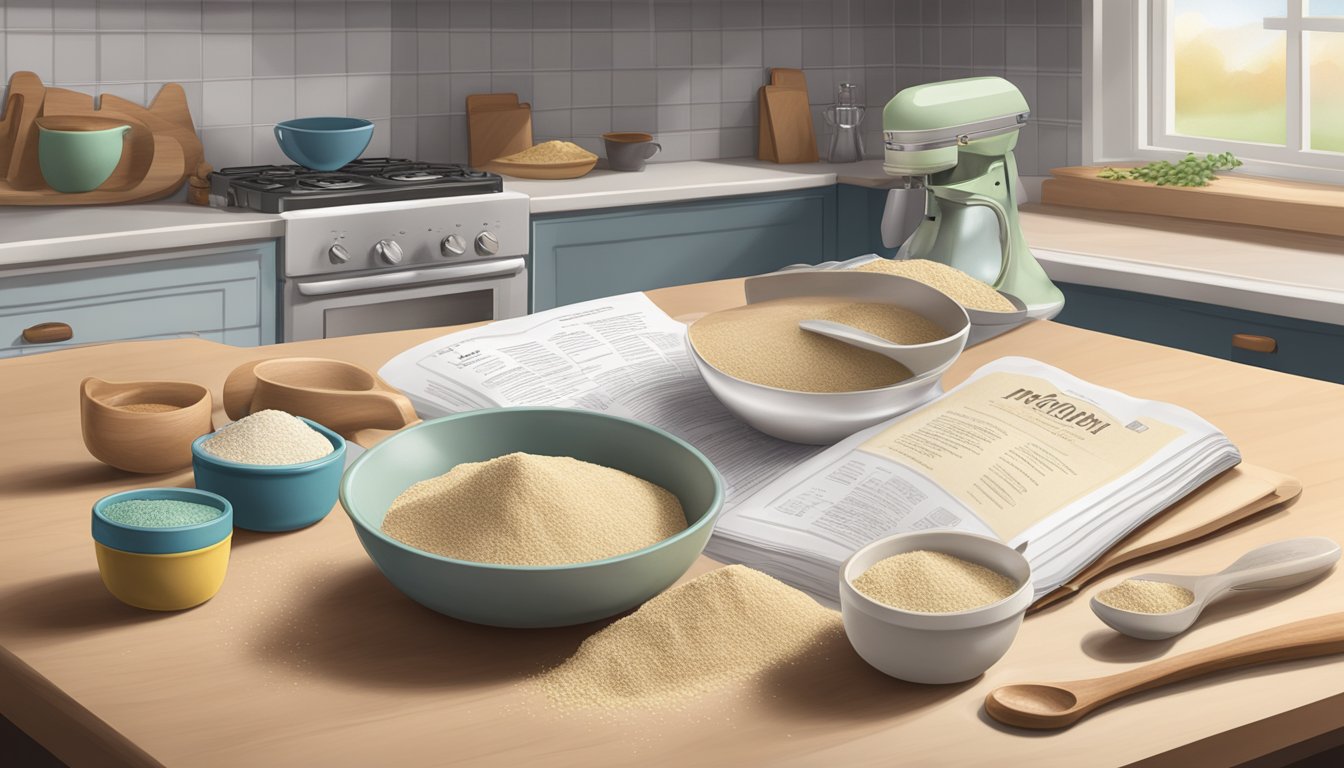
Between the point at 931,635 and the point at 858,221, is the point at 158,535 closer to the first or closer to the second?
the point at 931,635

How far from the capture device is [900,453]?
1064mm

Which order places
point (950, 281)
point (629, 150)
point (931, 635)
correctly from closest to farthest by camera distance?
point (931, 635), point (950, 281), point (629, 150)

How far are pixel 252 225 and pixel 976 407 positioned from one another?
197 centimetres

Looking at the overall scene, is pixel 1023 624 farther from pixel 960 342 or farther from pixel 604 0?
pixel 604 0

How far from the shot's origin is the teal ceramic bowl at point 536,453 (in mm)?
812

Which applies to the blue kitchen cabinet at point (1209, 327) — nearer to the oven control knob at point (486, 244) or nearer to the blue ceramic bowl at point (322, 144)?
the oven control knob at point (486, 244)

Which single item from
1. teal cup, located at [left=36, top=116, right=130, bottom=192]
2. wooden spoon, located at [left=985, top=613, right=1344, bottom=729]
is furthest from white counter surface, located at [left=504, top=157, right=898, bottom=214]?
wooden spoon, located at [left=985, top=613, right=1344, bottom=729]

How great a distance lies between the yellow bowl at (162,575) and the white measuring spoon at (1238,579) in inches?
22.7

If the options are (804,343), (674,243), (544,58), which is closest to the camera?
(804,343)

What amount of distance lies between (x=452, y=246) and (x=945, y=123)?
59.4 inches

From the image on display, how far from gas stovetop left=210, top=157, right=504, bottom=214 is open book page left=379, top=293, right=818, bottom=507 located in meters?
1.52

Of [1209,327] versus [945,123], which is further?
[1209,327]

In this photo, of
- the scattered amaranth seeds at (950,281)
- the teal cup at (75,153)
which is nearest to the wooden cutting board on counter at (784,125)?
the teal cup at (75,153)

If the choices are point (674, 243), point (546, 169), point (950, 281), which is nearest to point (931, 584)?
point (950, 281)
